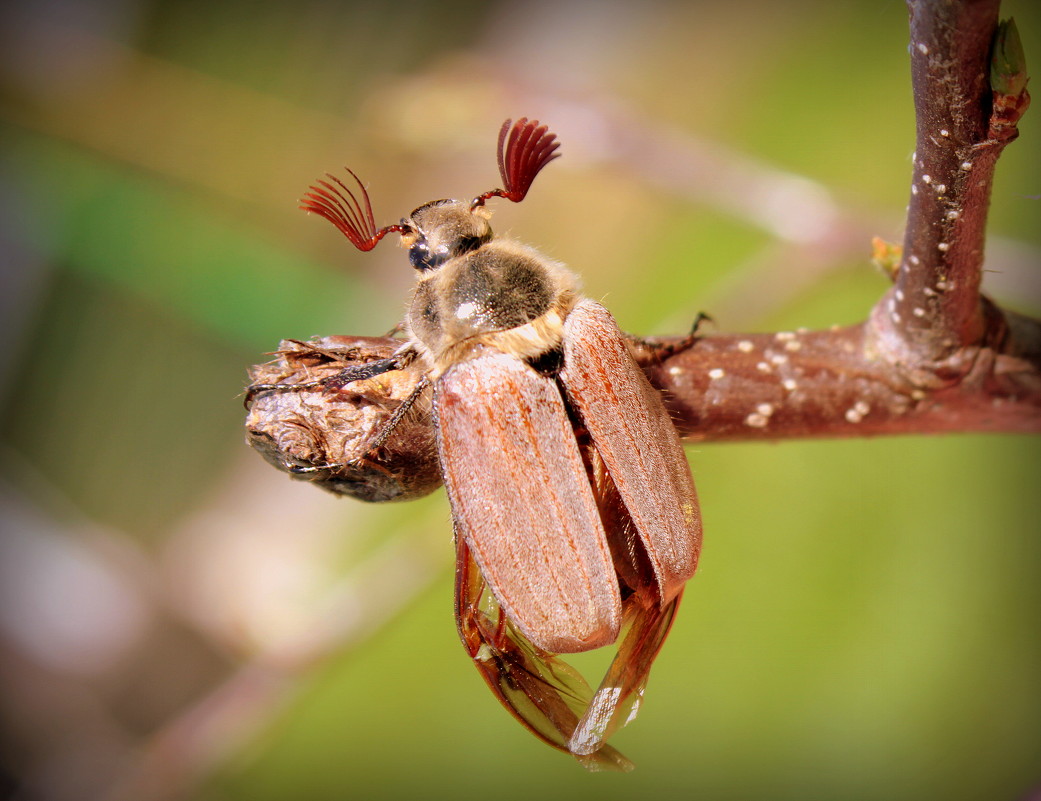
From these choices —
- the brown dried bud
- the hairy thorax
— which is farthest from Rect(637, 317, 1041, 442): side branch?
the brown dried bud

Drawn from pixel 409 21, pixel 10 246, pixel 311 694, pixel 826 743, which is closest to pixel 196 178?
pixel 10 246

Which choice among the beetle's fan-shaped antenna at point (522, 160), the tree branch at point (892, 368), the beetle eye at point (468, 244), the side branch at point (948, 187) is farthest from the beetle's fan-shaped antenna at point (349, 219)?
the side branch at point (948, 187)

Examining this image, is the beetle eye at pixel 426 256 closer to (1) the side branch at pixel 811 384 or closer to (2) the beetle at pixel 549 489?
(2) the beetle at pixel 549 489

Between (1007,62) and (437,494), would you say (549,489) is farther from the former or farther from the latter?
(437,494)

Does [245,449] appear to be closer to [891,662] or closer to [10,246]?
[10,246]

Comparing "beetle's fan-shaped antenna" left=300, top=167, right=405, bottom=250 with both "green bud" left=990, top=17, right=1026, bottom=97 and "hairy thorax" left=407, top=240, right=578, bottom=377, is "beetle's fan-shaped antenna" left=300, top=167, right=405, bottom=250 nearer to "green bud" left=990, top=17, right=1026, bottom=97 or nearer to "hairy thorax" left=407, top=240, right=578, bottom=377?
"hairy thorax" left=407, top=240, right=578, bottom=377
